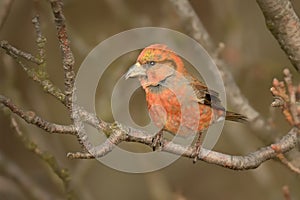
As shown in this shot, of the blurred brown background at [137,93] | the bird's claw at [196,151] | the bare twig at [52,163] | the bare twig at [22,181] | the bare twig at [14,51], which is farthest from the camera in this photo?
the blurred brown background at [137,93]

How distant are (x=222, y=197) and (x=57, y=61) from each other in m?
2.37

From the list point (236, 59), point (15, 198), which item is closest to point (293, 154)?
point (236, 59)

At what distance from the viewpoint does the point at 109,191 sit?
6695mm

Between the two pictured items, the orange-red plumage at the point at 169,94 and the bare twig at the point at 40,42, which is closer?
the bare twig at the point at 40,42

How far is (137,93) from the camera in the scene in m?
5.74

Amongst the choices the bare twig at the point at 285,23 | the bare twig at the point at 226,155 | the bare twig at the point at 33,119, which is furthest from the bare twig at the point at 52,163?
the bare twig at the point at 285,23

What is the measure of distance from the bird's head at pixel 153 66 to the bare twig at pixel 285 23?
1.58ft

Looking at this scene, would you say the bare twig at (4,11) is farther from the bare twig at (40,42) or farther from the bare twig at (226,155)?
the bare twig at (226,155)

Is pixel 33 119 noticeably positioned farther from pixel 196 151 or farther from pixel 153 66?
pixel 153 66

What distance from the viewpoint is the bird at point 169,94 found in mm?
2789

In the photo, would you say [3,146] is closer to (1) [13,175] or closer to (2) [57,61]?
(2) [57,61]

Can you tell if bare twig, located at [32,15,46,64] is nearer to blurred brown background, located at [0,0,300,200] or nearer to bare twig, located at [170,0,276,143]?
bare twig, located at [170,0,276,143]

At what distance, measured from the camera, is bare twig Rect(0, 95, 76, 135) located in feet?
6.86

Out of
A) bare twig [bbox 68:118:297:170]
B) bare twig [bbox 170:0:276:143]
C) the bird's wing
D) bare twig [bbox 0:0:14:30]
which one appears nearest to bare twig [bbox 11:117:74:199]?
bare twig [bbox 0:0:14:30]
